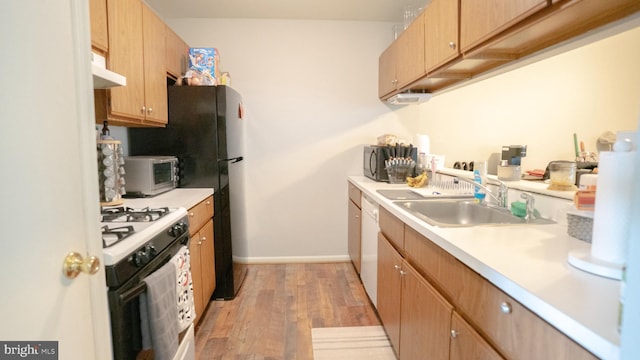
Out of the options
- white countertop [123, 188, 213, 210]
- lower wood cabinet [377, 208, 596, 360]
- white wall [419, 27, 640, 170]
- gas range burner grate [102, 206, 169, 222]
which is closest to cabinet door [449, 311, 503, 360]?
lower wood cabinet [377, 208, 596, 360]

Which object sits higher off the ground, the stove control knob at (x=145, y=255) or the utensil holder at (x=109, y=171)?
the utensil holder at (x=109, y=171)

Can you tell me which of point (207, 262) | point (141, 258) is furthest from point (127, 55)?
point (207, 262)

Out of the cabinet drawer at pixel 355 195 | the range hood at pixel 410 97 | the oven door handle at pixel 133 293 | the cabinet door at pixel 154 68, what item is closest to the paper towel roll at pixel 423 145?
the range hood at pixel 410 97

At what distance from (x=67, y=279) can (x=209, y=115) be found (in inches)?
71.1

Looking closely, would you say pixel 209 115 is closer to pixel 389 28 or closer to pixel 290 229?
pixel 290 229

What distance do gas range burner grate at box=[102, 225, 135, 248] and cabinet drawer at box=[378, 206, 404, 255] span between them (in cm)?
123

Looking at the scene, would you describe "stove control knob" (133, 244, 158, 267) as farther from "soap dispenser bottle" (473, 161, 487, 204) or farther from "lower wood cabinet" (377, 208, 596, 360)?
"soap dispenser bottle" (473, 161, 487, 204)

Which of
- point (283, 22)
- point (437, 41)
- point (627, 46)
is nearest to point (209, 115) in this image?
point (283, 22)

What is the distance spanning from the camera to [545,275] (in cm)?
79

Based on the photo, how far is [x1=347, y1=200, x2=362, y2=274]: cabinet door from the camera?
2.80 m

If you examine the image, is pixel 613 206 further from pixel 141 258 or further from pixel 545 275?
pixel 141 258

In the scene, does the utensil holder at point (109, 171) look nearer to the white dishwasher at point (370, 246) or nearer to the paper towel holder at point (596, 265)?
the white dishwasher at point (370, 246)

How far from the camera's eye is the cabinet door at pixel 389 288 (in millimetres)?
1692

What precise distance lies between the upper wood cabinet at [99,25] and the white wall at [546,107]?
8.82ft
